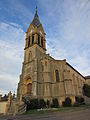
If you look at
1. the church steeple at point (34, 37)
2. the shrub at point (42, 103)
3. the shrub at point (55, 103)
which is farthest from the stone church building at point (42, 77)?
the shrub at point (42, 103)

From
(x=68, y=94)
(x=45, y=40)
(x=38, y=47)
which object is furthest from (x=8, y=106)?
(x=45, y=40)

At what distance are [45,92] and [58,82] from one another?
13.8ft

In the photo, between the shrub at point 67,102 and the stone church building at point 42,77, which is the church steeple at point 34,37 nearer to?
the stone church building at point 42,77

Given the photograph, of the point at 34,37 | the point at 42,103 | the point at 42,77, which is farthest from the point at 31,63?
the point at 42,103

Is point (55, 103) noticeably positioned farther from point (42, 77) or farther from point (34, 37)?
point (34, 37)

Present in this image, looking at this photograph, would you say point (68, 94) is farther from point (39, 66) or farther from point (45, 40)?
point (45, 40)

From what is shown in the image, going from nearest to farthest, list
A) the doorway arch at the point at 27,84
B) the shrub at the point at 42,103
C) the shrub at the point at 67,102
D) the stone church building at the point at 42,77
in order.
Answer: the shrub at the point at 42,103, the shrub at the point at 67,102, the stone church building at the point at 42,77, the doorway arch at the point at 27,84

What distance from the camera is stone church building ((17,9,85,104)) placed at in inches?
901

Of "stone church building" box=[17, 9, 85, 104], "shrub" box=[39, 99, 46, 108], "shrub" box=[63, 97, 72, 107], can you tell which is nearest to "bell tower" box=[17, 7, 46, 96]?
"stone church building" box=[17, 9, 85, 104]

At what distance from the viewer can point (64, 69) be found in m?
26.0

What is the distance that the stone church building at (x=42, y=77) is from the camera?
75.1 ft

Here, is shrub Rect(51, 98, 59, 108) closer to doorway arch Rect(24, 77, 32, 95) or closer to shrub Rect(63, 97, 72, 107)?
shrub Rect(63, 97, 72, 107)

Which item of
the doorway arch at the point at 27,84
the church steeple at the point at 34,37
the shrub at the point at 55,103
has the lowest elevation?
the shrub at the point at 55,103

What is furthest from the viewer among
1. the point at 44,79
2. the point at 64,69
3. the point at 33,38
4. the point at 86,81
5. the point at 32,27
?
the point at 86,81
